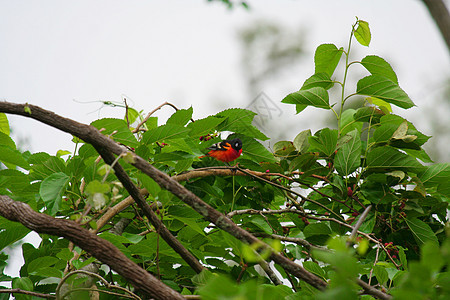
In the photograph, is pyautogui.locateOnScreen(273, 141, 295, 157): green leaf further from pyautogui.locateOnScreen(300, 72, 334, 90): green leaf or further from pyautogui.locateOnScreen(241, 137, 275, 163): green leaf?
pyautogui.locateOnScreen(300, 72, 334, 90): green leaf

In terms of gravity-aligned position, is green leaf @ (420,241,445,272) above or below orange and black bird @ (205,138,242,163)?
below

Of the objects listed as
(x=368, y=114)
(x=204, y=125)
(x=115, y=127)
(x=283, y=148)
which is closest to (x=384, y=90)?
(x=368, y=114)

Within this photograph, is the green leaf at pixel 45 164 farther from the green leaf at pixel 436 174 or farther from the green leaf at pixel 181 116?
the green leaf at pixel 436 174

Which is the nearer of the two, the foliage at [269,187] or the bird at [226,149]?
the foliage at [269,187]

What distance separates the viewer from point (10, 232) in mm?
1251

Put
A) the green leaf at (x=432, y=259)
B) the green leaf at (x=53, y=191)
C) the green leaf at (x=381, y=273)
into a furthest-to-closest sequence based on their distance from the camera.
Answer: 1. the green leaf at (x=53, y=191)
2. the green leaf at (x=381, y=273)
3. the green leaf at (x=432, y=259)

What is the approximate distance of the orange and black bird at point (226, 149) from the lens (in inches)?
58.0

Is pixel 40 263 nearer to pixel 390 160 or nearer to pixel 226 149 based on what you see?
pixel 226 149

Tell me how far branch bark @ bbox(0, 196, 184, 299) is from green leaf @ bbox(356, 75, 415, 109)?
0.99 metres

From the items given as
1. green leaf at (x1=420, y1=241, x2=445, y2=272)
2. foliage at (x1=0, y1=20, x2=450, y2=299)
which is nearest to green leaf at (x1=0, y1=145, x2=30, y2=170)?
foliage at (x1=0, y1=20, x2=450, y2=299)

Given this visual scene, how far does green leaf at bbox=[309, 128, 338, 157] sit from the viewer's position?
1410 mm

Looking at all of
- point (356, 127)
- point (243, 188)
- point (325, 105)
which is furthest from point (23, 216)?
point (356, 127)

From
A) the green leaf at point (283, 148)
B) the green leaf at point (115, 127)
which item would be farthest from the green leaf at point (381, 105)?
the green leaf at point (115, 127)

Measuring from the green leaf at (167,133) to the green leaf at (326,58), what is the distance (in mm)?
590
